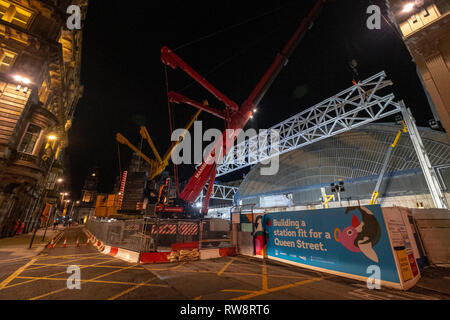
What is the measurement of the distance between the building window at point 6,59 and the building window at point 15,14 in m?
2.32

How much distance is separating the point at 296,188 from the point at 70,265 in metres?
28.6

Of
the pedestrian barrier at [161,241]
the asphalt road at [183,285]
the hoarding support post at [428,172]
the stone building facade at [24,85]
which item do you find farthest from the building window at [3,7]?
the hoarding support post at [428,172]

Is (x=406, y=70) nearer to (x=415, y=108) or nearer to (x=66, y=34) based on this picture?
(x=415, y=108)

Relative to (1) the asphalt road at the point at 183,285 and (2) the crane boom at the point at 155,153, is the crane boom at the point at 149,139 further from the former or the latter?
(1) the asphalt road at the point at 183,285

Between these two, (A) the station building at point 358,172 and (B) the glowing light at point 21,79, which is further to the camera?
(A) the station building at point 358,172

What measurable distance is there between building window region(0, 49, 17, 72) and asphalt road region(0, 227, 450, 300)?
13.4 meters

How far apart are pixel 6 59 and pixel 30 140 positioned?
18.6ft

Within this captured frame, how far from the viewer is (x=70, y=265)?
708 centimetres

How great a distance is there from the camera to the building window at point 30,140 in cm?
1358

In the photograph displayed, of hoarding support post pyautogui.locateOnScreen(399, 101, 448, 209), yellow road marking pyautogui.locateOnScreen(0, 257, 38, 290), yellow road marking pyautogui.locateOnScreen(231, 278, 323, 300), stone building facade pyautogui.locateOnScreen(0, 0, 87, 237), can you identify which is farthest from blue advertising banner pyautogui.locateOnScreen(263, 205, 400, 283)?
stone building facade pyautogui.locateOnScreen(0, 0, 87, 237)

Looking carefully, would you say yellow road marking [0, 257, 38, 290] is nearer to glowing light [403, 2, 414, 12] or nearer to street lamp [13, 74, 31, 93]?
street lamp [13, 74, 31, 93]

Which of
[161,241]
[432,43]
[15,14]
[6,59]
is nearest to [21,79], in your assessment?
[6,59]
